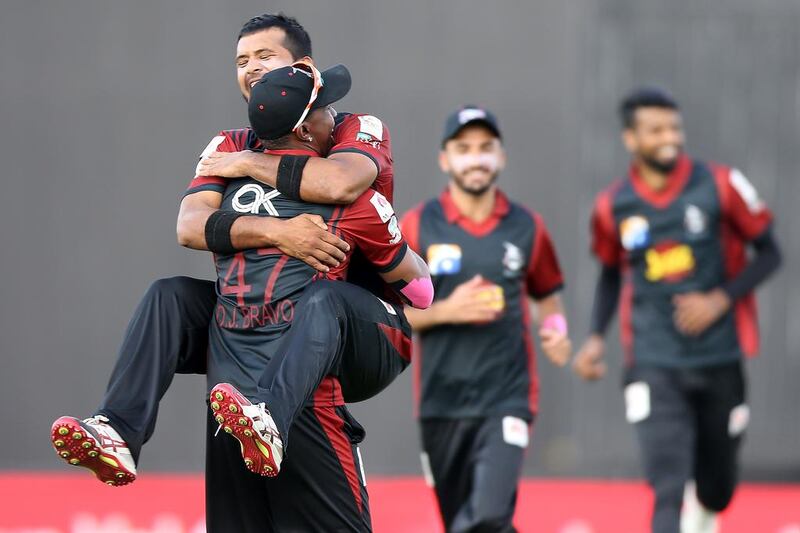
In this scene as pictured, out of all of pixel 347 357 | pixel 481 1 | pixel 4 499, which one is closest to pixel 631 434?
pixel 481 1

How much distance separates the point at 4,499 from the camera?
9.73 meters

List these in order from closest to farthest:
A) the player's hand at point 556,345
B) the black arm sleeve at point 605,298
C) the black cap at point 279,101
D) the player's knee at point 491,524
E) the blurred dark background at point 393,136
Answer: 1. the black cap at point 279,101
2. the player's knee at point 491,524
3. the player's hand at point 556,345
4. the black arm sleeve at point 605,298
5. the blurred dark background at point 393,136


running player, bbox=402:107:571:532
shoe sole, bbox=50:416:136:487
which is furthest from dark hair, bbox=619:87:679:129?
shoe sole, bbox=50:416:136:487

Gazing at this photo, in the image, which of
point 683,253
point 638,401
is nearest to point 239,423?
point 638,401

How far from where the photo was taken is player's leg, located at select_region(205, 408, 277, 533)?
176 inches

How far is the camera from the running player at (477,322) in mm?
6586

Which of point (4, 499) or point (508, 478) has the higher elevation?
point (508, 478)

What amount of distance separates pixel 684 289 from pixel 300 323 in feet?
11.4

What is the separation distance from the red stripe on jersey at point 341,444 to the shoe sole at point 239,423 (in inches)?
16.3

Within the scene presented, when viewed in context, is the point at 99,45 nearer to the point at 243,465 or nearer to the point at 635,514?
the point at 635,514

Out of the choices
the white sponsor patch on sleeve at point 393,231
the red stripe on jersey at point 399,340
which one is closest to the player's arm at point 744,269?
the red stripe on jersey at point 399,340

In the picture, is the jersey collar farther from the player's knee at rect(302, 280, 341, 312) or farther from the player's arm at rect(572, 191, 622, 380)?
the player's knee at rect(302, 280, 341, 312)

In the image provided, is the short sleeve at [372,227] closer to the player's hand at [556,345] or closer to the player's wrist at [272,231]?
the player's wrist at [272,231]

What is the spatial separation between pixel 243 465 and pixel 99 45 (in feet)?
26.6
